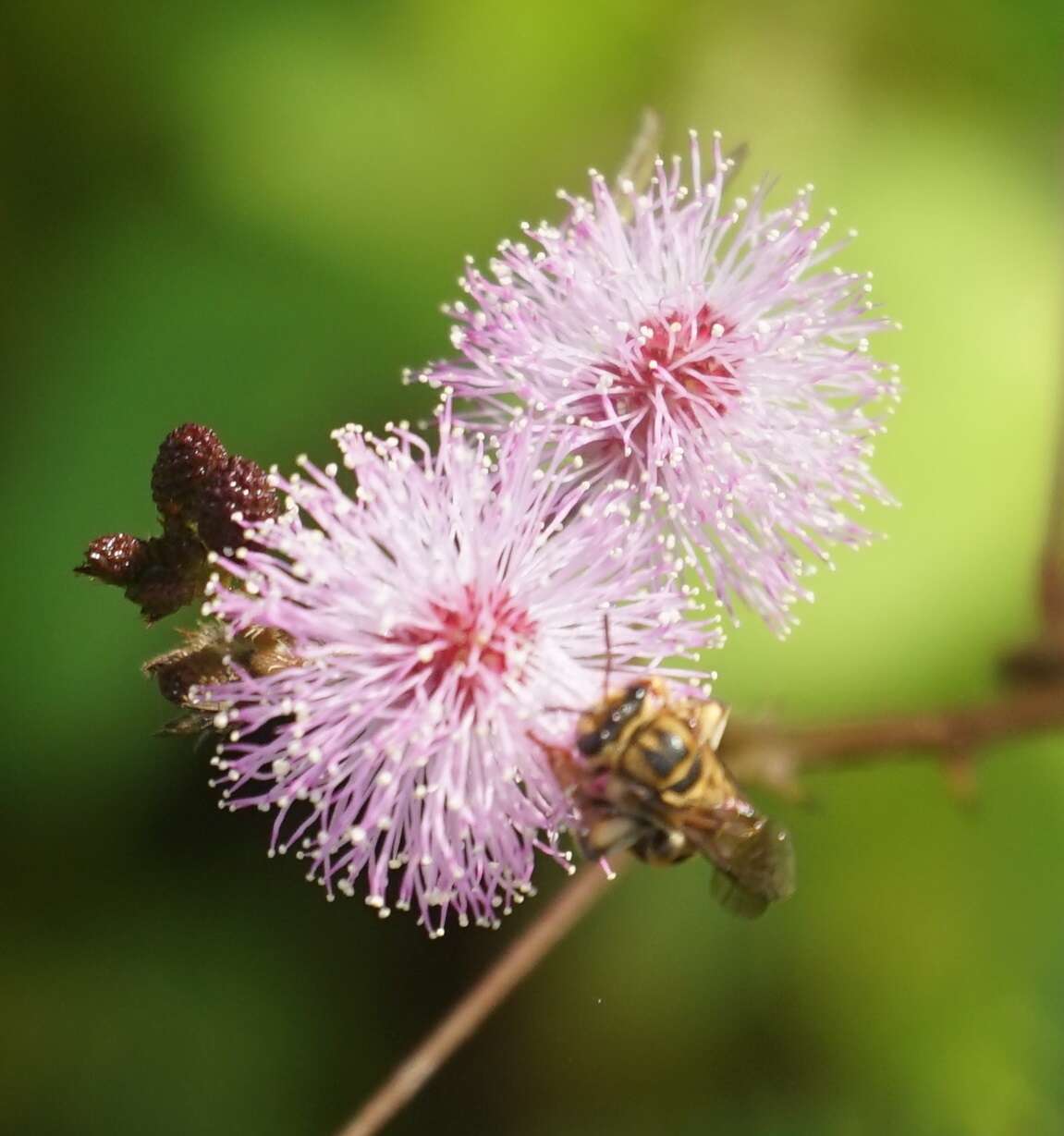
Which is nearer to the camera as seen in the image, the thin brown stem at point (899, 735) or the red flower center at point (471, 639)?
the red flower center at point (471, 639)

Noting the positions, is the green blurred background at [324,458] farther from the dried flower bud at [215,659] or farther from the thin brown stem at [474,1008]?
the dried flower bud at [215,659]

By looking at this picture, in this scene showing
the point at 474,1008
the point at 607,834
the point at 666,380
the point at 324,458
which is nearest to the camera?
the point at 607,834

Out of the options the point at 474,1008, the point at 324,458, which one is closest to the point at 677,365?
the point at 474,1008

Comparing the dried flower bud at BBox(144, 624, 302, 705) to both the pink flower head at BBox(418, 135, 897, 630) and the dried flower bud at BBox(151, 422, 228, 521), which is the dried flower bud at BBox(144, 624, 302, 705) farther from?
the pink flower head at BBox(418, 135, 897, 630)

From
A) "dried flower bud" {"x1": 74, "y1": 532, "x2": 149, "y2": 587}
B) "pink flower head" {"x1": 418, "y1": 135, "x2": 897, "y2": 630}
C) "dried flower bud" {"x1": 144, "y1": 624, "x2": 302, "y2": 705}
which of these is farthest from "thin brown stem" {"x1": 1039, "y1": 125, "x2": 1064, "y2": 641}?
"dried flower bud" {"x1": 74, "y1": 532, "x2": 149, "y2": 587}

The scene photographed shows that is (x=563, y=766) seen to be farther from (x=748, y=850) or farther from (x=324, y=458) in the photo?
(x=324, y=458)

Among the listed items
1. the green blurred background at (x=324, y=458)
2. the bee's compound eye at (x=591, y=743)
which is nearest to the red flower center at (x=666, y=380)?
the bee's compound eye at (x=591, y=743)
